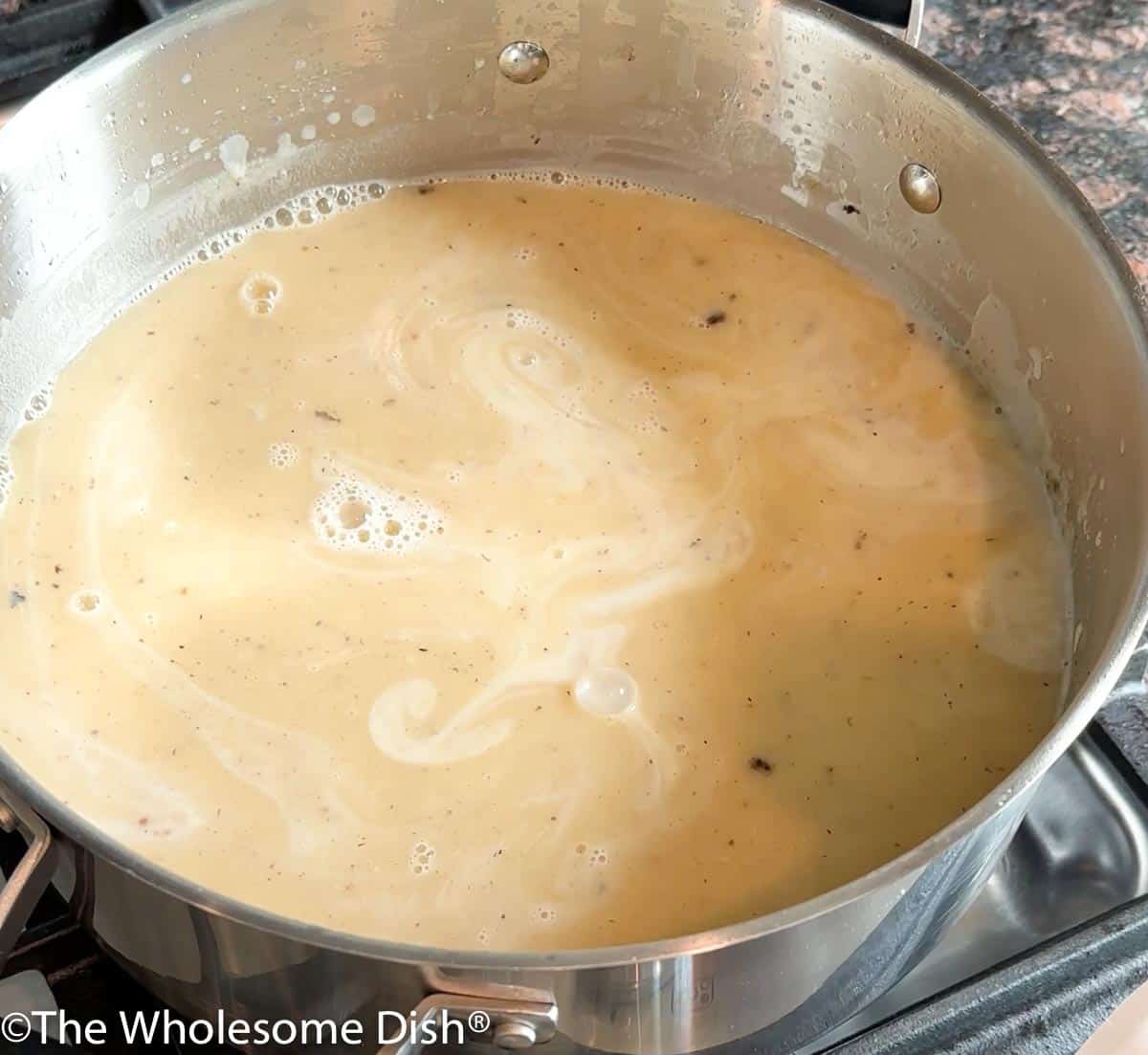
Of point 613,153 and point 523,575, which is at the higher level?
point 613,153

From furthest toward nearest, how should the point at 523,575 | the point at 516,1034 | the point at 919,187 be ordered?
the point at 919,187 < the point at 523,575 < the point at 516,1034

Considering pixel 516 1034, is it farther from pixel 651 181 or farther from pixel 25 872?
pixel 651 181

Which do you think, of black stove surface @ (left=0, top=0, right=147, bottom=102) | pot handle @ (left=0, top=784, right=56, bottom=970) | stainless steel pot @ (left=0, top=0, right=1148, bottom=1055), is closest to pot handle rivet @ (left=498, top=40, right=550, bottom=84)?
stainless steel pot @ (left=0, top=0, right=1148, bottom=1055)

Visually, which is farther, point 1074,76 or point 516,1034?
point 1074,76

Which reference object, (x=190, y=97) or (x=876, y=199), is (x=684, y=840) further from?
(x=190, y=97)

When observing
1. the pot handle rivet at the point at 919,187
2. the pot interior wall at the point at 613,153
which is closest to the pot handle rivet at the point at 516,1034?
the pot interior wall at the point at 613,153

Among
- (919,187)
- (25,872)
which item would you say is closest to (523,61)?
(919,187)

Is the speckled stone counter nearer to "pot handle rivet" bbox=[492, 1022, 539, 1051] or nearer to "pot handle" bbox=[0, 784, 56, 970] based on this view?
"pot handle rivet" bbox=[492, 1022, 539, 1051]
